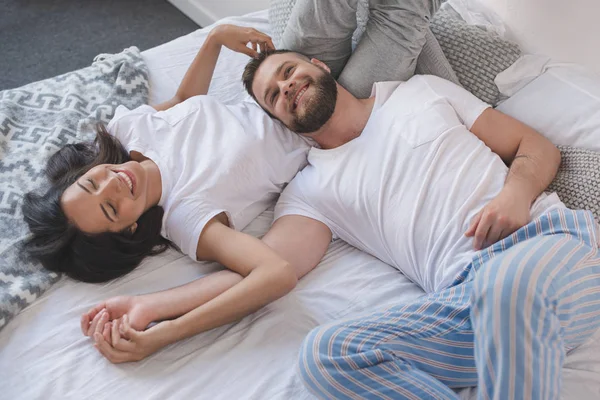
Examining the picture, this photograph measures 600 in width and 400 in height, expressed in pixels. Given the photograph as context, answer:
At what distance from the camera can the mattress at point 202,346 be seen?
125cm

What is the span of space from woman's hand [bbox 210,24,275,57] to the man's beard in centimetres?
28

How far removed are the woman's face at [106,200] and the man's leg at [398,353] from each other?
0.53 meters

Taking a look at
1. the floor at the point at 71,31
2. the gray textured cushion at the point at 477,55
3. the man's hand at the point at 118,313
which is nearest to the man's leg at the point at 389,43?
the gray textured cushion at the point at 477,55

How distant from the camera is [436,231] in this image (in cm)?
141

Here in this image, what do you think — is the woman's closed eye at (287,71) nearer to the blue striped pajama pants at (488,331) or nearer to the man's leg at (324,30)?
the man's leg at (324,30)

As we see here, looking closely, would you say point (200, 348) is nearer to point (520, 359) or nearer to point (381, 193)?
point (381, 193)

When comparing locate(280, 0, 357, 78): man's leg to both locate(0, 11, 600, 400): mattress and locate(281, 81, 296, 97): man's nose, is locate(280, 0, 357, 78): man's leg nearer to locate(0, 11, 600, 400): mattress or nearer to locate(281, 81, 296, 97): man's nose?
locate(281, 81, 296, 97): man's nose

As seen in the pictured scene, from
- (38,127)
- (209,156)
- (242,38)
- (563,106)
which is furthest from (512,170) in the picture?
(38,127)

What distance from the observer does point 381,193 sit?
1474 millimetres

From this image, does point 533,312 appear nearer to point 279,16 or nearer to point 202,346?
point 202,346

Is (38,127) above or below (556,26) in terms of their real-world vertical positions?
below

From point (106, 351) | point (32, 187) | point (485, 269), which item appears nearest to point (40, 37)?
point (32, 187)

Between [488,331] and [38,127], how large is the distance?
1370mm

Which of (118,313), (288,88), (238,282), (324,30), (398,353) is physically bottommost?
(118,313)
